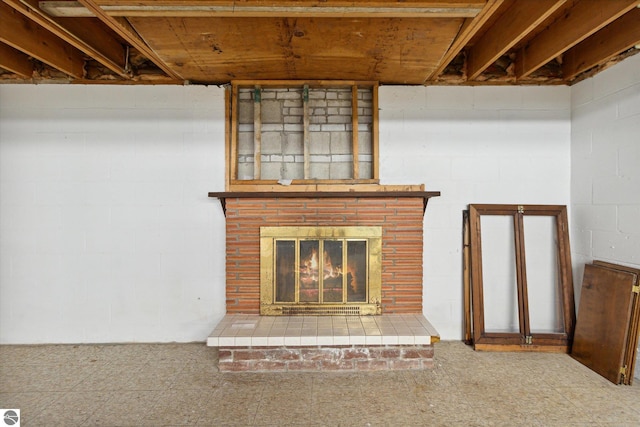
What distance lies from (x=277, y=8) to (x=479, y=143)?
234cm

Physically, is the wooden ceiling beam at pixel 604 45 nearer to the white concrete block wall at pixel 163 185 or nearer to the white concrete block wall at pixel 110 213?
the white concrete block wall at pixel 163 185

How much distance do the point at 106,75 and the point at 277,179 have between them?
72.5 inches

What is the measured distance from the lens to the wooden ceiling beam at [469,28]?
2.27m

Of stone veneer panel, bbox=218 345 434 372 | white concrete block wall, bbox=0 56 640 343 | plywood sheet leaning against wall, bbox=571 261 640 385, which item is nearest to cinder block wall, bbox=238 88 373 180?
white concrete block wall, bbox=0 56 640 343

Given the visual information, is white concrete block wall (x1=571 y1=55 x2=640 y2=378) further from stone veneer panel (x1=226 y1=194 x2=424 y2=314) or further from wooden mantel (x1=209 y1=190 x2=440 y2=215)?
stone veneer panel (x1=226 y1=194 x2=424 y2=314)

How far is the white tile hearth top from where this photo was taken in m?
2.98

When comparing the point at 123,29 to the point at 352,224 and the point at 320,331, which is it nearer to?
the point at 352,224

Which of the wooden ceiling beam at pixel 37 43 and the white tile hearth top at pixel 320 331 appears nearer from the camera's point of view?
the wooden ceiling beam at pixel 37 43

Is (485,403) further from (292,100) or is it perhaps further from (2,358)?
(2,358)

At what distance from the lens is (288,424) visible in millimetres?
2334

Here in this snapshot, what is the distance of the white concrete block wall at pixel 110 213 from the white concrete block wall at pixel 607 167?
3353 millimetres

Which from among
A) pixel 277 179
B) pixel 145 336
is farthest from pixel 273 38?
pixel 145 336

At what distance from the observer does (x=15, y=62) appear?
128 inches

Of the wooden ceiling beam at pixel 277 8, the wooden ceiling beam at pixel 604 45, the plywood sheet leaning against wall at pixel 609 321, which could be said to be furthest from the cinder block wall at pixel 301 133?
the plywood sheet leaning against wall at pixel 609 321
